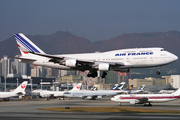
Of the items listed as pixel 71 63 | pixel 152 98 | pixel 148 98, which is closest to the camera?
pixel 71 63

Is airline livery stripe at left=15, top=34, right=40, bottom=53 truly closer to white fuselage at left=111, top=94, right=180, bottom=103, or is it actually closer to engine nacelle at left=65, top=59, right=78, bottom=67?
engine nacelle at left=65, top=59, right=78, bottom=67

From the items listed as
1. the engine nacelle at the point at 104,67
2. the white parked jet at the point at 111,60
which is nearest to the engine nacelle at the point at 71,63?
the white parked jet at the point at 111,60

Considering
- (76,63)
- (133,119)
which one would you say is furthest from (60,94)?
(133,119)

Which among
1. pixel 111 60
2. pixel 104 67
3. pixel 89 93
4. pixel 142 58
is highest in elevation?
pixel 142 58

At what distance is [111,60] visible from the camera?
71125 mm

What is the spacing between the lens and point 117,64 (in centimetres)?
6956

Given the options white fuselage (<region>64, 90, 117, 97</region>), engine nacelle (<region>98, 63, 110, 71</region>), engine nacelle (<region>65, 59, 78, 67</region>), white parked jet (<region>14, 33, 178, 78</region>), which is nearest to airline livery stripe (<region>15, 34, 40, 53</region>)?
white parked jet (<region>14, 33, 178, 78</region>)

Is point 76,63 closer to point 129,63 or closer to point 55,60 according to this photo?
point 55,60

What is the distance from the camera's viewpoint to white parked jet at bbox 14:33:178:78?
67.5m

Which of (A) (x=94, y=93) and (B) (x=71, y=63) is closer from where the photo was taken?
(B) (x=71, y=63)

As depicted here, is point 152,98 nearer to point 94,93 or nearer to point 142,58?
point 142,58

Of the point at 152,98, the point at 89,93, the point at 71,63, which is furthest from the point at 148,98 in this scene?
the point at 89,93

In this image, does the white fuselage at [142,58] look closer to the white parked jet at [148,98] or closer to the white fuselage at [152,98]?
the white parked jet at [148,98]

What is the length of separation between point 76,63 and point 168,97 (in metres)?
42.2
